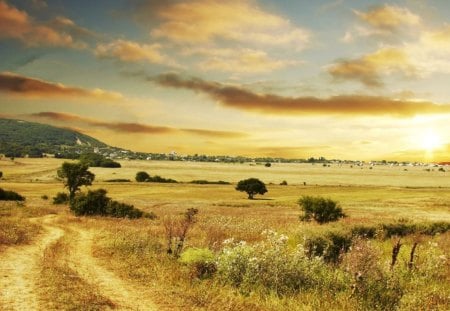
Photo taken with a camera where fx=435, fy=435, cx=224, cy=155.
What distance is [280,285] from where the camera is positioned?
13.8 metres

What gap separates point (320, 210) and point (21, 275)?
38.2m

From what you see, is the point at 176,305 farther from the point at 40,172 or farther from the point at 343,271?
the point at 40,172

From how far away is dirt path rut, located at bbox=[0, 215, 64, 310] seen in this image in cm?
1179

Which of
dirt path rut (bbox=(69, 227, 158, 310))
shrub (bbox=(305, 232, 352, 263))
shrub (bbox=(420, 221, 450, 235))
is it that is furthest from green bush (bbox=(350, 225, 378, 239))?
dirt path rut (bbox=(69, 227, 158, 310))

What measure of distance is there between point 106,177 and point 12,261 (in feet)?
456

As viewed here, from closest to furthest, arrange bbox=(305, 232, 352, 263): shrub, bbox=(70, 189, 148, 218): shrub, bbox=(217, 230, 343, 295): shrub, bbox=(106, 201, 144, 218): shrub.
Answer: bbox=(217, 230, 343, 295): shrub < bbox=(305, 232, 352, 263): shrub < bbox=(70, 189, 148, 218): shrub < bbox=(106, 201, 144, 218): shrub

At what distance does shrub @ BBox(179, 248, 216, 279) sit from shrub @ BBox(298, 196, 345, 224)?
1299 inches

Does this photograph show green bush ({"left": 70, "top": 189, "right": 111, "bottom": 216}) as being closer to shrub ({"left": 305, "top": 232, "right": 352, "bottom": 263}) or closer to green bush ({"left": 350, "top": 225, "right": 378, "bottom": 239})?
green bush ({"left": 350, "top": 225, "right": 378, "bottom": 239})

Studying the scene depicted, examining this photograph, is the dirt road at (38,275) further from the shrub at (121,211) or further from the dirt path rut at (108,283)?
the shrub at (121,211)

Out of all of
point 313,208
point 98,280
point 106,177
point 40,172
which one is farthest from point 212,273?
point 40,172

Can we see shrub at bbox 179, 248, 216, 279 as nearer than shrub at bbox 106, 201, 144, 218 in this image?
Yes

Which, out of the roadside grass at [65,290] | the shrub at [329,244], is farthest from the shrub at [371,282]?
the roadside grass at [65,290]

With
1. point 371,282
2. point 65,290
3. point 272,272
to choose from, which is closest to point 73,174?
point 65,290

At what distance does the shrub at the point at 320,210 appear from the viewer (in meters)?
48.2
